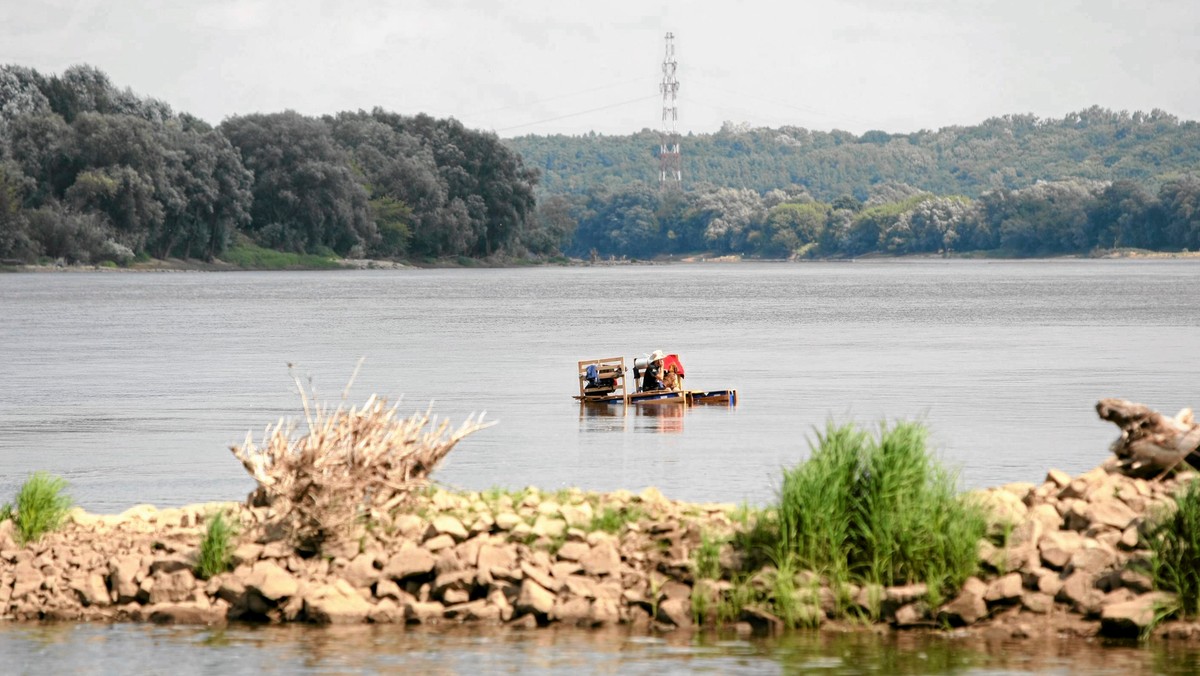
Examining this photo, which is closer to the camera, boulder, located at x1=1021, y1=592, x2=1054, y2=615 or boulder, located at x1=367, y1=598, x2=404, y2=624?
boulder, located at x1=1021, y1=592, x2=1054, y2=615

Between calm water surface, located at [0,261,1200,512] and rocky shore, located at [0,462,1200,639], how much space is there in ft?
12.7

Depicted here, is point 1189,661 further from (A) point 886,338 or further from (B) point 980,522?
(A) point 886,338

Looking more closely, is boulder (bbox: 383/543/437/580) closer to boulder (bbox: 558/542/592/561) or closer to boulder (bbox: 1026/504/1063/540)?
boulder (bbox: 558/542/592/561)

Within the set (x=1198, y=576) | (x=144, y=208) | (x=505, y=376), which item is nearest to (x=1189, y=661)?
(x=1198, y=576)

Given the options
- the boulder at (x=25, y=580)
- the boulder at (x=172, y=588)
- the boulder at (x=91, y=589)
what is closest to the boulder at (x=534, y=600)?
the boulder at (x=172, y=588)

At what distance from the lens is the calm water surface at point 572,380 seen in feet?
82.7

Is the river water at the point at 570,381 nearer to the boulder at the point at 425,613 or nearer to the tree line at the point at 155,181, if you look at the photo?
the boulder at the point at 425,613

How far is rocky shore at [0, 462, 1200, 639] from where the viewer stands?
14.5 m

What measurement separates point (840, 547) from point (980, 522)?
1.13 m

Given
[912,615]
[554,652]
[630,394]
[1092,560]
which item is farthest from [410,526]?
[630,394]

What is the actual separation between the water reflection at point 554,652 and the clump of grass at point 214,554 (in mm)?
799

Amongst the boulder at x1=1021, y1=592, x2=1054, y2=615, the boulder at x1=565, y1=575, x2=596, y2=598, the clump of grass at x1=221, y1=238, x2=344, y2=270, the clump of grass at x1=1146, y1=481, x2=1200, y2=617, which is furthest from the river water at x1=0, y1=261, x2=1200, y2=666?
the clump of grass at x1=221, y1=238, x2=344, y2=270

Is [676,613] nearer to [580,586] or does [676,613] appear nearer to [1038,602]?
[580,586]

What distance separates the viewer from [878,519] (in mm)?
14859
